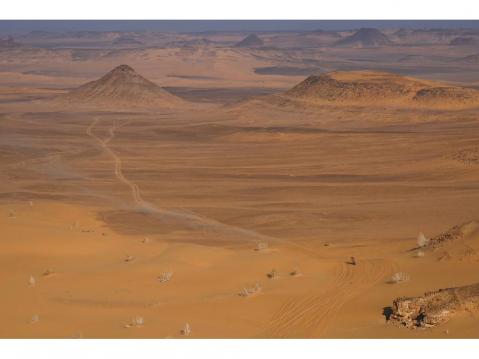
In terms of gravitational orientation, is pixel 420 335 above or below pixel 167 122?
below

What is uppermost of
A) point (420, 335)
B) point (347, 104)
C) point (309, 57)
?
point (309, 57)

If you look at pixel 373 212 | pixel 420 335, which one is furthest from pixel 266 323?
pixel 373 212

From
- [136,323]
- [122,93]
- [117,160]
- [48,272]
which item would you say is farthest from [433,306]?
[122,93]

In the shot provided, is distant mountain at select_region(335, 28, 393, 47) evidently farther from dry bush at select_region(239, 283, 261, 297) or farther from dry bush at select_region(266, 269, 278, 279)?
dry bush at select_region(239, 283, 261, 297)

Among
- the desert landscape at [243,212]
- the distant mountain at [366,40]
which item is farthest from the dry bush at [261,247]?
the distant mountain at [366,40]

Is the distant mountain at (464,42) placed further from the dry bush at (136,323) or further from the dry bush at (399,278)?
the dry bush at (136,323)

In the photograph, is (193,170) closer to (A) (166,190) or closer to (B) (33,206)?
(A) (166,190)
